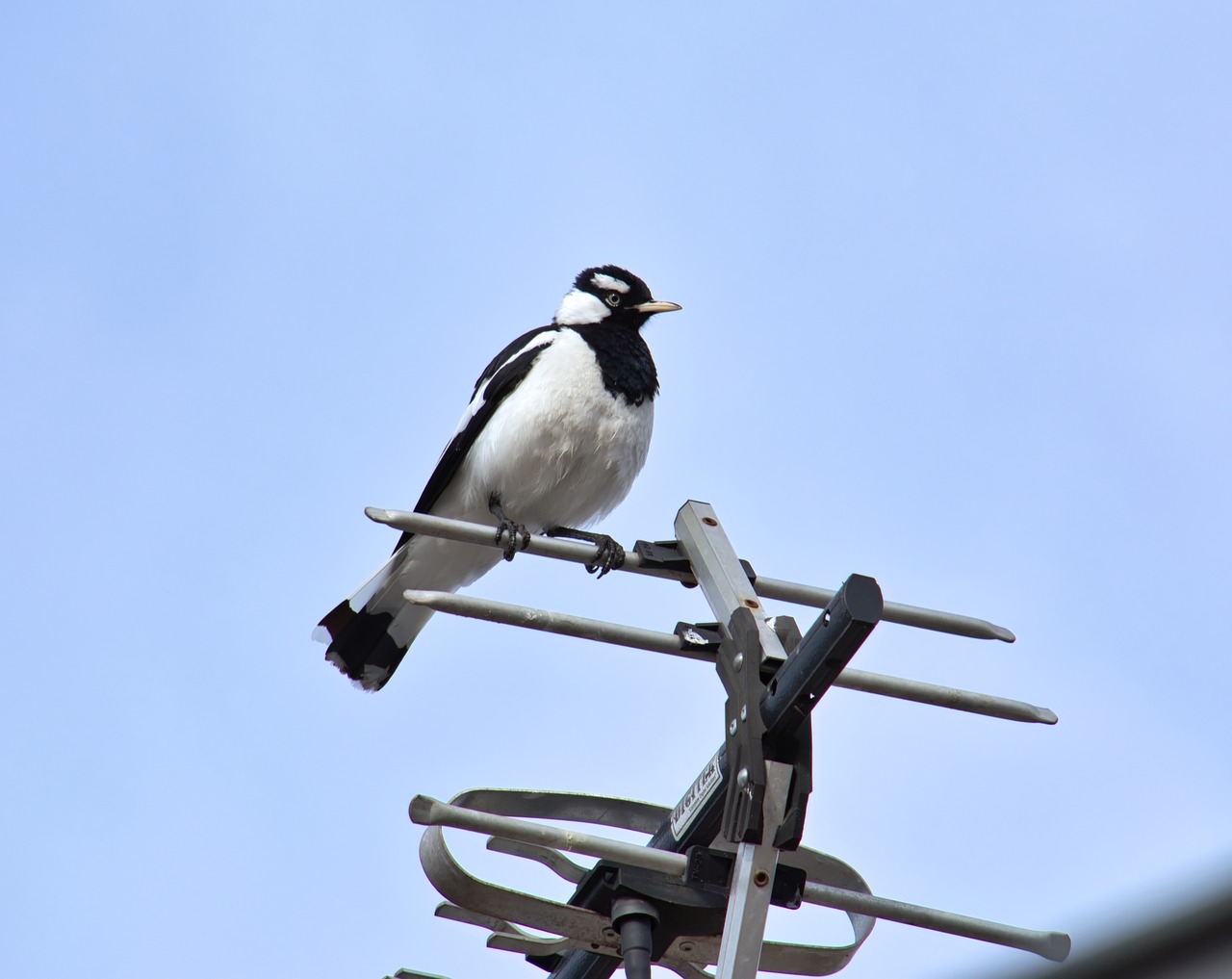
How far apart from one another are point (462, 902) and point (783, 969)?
2.42 ft

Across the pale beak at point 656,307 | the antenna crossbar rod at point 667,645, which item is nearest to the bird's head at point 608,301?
the pale beak at point 656,307

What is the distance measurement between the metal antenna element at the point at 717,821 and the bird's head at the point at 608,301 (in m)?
3.43

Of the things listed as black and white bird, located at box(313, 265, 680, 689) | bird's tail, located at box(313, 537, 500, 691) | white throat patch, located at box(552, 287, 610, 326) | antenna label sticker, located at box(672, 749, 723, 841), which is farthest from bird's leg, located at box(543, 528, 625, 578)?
white throat patch, located at box(552, 287, 610, 326)

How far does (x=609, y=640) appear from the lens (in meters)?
3.78

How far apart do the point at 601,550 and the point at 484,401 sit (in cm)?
263

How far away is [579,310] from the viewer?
760cm

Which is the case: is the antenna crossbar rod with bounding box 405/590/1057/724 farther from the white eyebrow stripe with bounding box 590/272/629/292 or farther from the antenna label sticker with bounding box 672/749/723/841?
the white eyebrow stripe with bounding box 590/272/629/292

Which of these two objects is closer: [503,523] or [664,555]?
[664,555]

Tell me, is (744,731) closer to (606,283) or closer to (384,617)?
(384,617)

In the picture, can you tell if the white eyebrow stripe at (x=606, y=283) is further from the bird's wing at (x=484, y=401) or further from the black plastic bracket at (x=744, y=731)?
the black plastic bracket at (x=744, y=731)

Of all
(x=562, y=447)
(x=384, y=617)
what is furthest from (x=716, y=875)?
(x=384, y=617)

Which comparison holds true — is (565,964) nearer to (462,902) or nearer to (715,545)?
(462,902)

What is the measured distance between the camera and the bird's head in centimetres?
744

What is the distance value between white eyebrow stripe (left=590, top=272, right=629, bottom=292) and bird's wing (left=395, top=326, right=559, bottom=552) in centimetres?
49
